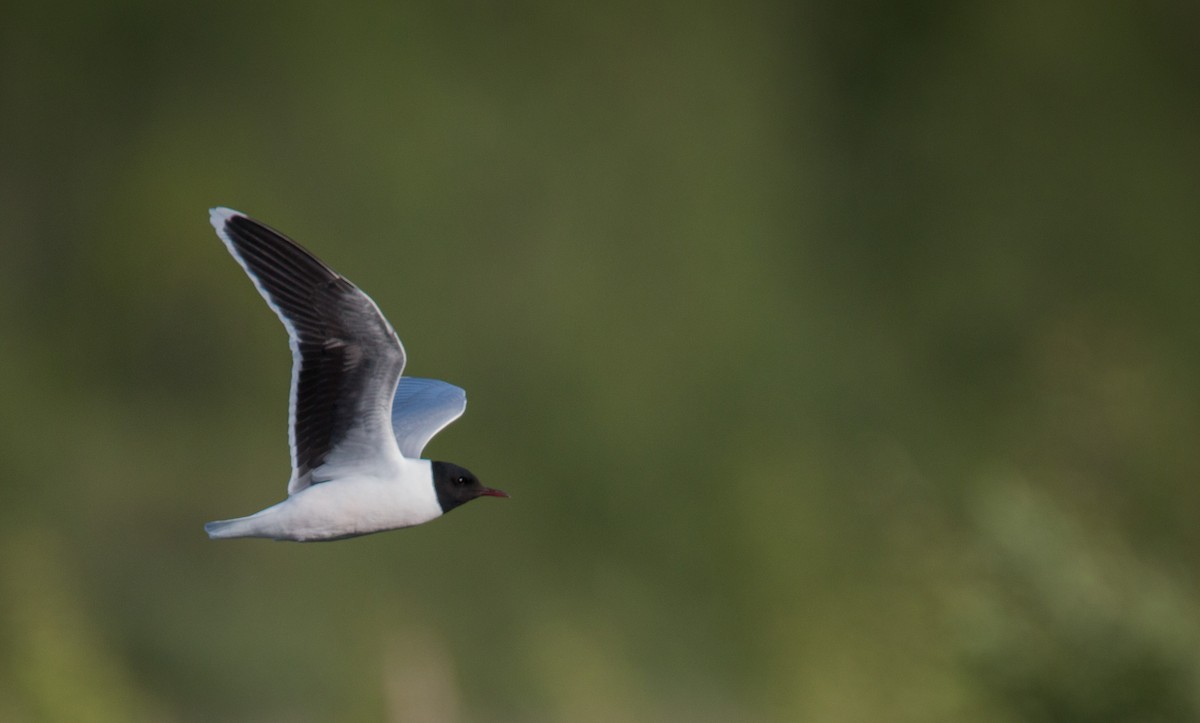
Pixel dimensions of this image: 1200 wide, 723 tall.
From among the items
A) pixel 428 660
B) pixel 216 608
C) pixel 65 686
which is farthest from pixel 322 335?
pixel 216 608

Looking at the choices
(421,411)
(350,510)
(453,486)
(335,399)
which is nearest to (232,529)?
(350,510)

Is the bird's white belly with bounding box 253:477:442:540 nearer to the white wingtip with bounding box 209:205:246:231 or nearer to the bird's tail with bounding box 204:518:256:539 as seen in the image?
the bird's tail with bounding box 204:518:256:539

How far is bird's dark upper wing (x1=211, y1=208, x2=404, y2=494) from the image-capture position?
448 cm

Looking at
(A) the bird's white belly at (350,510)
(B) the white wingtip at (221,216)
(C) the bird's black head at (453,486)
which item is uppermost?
(B) the white wingtip at (221,216)

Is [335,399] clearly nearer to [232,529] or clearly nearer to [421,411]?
[232,529]

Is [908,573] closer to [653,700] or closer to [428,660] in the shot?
[428,660]

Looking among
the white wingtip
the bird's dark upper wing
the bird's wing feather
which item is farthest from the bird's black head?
the white wingtip

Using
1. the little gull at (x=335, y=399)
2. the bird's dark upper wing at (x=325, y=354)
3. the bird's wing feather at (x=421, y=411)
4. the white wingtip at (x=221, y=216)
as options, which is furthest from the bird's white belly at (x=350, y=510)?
the white wingtip at (x=221, y=216)

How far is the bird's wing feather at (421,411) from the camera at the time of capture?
16.7 ft

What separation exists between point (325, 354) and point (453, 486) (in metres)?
0.44

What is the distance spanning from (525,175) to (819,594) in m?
8.19

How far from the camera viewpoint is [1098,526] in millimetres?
9289

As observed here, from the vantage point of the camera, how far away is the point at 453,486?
4.53m

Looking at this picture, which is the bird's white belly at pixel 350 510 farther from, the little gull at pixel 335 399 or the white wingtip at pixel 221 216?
the white wingtip at pixel 221 216
